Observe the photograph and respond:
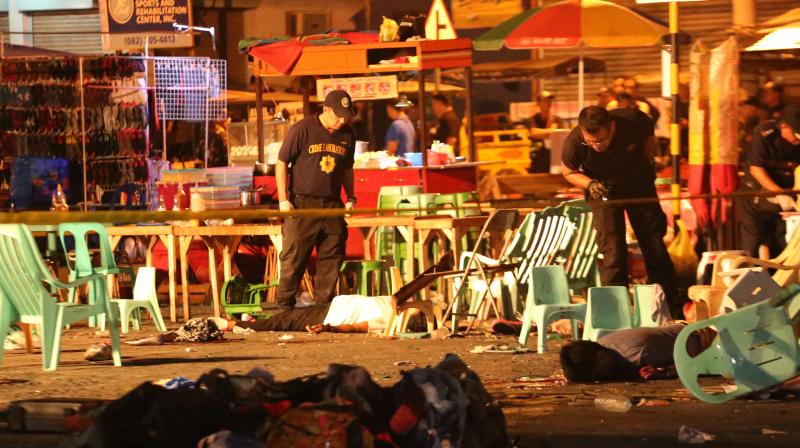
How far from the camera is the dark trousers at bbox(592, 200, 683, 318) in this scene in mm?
13219

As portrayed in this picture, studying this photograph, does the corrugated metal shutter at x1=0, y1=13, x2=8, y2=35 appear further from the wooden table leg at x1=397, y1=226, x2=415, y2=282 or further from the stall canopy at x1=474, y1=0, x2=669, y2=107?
the wooden table leg at x1=397, y1=226, x2=415, y2=282

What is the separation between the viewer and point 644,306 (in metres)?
11.3

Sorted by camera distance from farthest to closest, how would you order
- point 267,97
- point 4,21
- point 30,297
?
1. point 4,21
2. point 267,97
3. point 30,297

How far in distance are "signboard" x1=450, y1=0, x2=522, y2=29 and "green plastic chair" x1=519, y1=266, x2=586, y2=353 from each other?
18.1 metres

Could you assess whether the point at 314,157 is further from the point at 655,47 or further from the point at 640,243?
the point at 655,47

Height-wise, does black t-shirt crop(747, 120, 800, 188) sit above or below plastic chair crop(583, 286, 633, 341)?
above

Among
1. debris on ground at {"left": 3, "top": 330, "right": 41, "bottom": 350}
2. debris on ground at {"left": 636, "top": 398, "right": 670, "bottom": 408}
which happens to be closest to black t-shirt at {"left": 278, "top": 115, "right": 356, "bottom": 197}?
debris on ground at {"left": 3, "top": 330, "right": 41, "bottom": 350}

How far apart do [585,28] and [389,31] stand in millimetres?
2556

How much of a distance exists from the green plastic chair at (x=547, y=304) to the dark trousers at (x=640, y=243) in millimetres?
1356

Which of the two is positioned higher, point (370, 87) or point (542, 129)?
point (370, 87)

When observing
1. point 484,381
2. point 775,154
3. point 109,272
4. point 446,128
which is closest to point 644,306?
point 484,381

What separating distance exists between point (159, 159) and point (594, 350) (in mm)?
10689

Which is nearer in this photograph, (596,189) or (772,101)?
(596,189)

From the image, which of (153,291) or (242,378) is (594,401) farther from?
(153,291)
